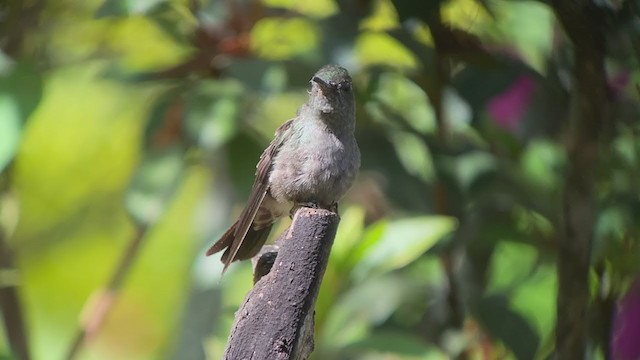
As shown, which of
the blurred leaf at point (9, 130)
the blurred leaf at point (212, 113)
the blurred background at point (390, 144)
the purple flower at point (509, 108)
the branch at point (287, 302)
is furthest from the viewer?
the purple flower at point (509, 108)

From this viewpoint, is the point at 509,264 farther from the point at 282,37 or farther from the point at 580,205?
the point at 282,37

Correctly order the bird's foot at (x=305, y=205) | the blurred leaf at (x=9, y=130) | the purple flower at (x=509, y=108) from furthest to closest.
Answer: the purple flower at (x=509, y=108)
the blurred leaf at (x=9, y=130)
the bird's foot at (x=305, y=205)

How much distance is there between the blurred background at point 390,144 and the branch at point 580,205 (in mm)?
15

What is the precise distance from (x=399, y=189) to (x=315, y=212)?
0.74 metres

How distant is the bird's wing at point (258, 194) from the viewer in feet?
2.97

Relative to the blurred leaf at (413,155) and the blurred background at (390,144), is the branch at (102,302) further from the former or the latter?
the blurred leaf at (413,155)

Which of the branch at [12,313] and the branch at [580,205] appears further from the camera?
the branch at [12,313]

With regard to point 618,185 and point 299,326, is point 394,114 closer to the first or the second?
point 618,185


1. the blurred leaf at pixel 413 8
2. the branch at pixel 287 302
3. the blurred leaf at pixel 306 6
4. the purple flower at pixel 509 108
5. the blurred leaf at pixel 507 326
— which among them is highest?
the branch at pixel 287 302

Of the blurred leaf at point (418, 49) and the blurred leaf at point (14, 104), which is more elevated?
the blurred leaf at point (14, 104)

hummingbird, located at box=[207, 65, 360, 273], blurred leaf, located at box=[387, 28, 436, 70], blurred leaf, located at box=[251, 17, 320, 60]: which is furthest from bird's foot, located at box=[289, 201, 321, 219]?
blurred leaf, located at box=[251, 17, 320, 60]

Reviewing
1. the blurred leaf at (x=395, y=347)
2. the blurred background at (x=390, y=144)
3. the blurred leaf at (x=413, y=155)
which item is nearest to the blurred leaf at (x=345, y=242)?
the blurred background at (x=390, y=144)

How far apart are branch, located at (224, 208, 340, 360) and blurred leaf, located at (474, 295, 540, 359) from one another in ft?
2.31

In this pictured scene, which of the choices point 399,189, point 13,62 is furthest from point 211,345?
point 13,62
